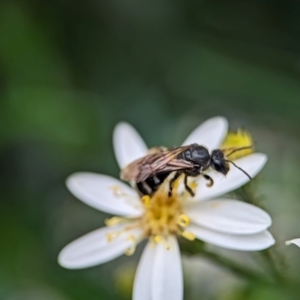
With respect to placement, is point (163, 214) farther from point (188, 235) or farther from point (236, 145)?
point (236, 145)

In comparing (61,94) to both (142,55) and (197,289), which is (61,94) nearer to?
(142,55)

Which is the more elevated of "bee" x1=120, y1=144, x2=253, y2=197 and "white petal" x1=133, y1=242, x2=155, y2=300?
"bee" x1=120, y1=144, x2=253, y2=197

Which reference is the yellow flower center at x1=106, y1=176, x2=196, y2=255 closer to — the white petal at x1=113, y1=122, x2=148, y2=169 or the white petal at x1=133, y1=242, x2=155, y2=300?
the white petal at x1=133, y1=242, x2=155, y2=300

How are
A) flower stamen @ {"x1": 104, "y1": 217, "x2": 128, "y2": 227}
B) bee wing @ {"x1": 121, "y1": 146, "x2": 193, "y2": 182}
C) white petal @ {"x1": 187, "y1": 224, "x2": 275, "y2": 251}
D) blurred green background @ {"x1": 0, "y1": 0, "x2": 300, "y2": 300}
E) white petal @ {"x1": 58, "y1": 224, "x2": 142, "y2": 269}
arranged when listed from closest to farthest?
white petal @ {"x1": 187, "y1": 224, "x2": 275, "y2": 251}
bee wing @ {"x1": 121, "y1": 146, "x2": 193, "y2": 182}
white petal @ {"x1": 58, "y1": 224, "x2": 142, "y2": 269}
flower stamen @ {"x1": 104, "y1": 217, "x2": 128, "y2": 227}
blurred green background @ {"x1": 0, "y1": 0, "x2": 300, "y2": 300}

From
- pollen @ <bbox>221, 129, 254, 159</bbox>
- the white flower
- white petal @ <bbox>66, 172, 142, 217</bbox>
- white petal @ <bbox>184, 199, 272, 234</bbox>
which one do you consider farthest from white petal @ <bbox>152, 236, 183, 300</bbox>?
pollen @ <bbox>221, 129, 254, 159</bbox>

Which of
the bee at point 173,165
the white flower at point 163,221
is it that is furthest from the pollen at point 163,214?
the bee at point 173,165

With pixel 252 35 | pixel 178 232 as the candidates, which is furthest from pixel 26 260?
pixel 252 35
